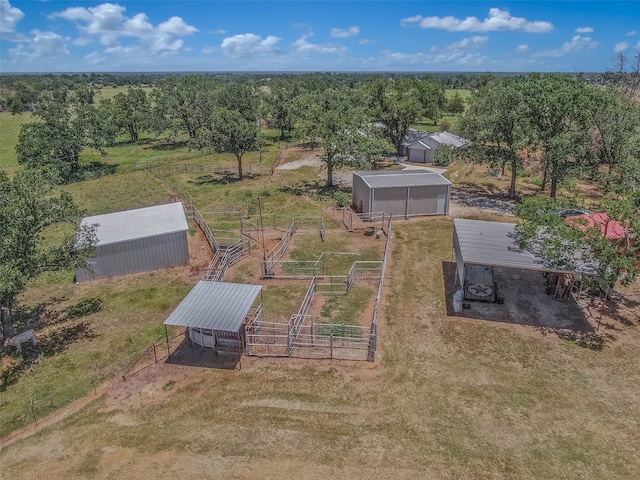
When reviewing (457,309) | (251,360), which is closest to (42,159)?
(251,360)

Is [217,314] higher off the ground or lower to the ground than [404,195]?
lower

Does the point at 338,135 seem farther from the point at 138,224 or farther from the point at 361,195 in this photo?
the point at 138,224

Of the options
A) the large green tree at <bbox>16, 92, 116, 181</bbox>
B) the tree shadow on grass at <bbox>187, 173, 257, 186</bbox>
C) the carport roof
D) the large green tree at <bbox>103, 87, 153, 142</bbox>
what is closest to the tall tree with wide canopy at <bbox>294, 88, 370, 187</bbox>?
the tree shadow on grass at <bbox>187, 173, 257, 186</bbox>

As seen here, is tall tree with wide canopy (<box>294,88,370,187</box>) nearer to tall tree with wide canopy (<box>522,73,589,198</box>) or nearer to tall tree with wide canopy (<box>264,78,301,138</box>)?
tall tree with wide canopy (<box>522,73,589,198</box>)

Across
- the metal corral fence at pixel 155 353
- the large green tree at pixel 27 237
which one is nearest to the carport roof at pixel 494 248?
the metal corral fence at pixel 155 353

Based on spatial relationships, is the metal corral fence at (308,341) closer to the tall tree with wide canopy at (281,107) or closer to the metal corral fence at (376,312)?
the metal corral fence at (376,312)

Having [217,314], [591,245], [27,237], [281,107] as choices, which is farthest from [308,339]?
[281,107]
